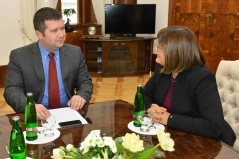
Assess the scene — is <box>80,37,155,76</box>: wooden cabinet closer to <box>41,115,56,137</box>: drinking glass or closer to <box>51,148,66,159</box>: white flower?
<box>41,115,56,137</box>: drinking glass

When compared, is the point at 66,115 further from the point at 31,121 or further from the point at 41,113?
the point at 31,121

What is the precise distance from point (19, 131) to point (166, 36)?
1.06m

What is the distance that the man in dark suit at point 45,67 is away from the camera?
7.75ft

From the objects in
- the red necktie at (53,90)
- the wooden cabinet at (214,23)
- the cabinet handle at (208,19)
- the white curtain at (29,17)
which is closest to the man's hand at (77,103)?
the red necktie at (53,90)

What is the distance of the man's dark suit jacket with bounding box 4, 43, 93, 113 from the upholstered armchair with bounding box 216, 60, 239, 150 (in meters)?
0.98

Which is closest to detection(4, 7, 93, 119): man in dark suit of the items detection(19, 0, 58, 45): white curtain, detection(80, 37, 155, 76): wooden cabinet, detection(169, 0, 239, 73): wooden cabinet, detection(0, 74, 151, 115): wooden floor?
detection(0, 74, 151, 115): wooden floor

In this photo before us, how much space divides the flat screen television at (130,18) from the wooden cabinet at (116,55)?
0.69 feet

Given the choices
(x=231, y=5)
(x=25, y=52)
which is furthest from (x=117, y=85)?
(x=25, y=52)

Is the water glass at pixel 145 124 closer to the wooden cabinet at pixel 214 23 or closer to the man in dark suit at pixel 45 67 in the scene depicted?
the man in dark suit at pixel 45 67

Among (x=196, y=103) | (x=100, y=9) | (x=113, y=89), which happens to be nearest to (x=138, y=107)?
(x=196, y=103)

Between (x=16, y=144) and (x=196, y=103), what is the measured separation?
1.08 m

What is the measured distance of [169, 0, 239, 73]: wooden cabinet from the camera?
5.32 metres

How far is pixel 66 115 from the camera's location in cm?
192

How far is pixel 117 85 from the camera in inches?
232
